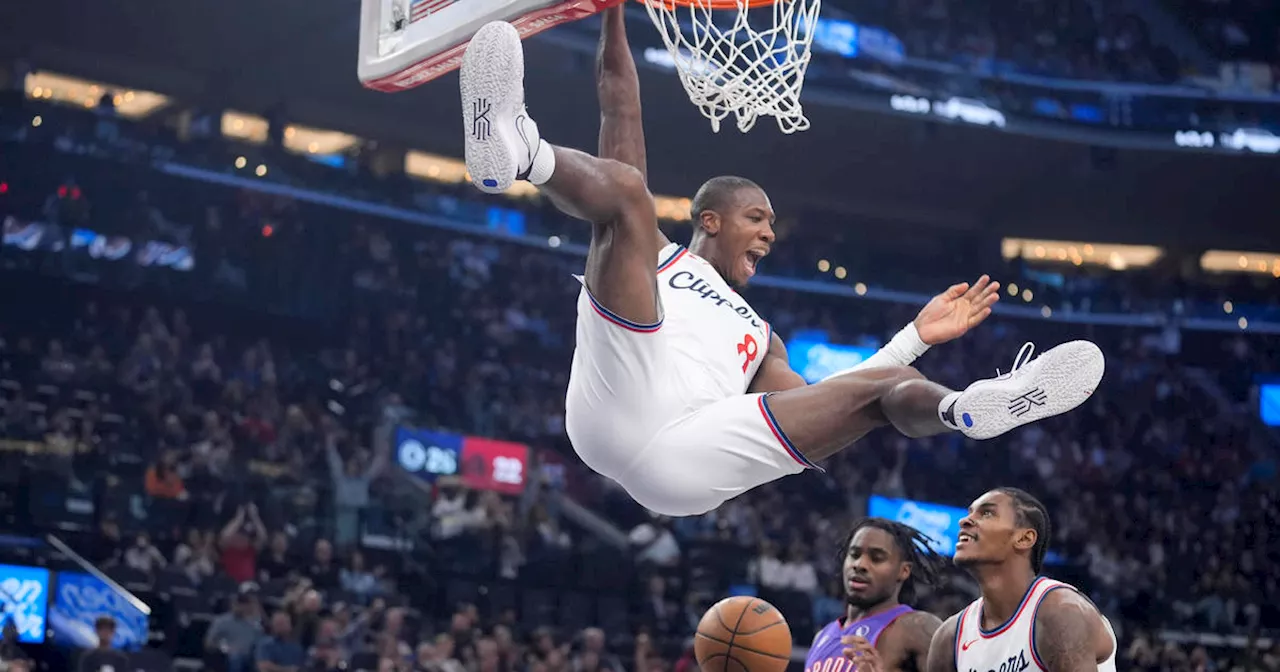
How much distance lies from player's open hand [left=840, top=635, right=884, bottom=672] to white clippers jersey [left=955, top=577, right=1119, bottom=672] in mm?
334

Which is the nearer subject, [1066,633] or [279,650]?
[1066,633]

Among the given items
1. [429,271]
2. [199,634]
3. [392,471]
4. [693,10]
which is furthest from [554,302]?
[693,10]

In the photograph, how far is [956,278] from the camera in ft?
80.3

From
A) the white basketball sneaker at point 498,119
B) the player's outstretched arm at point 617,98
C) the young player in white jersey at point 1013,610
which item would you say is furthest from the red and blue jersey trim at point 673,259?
the young player in white jersey at point 1013,610

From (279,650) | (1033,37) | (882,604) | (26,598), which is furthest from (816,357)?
(882,604)

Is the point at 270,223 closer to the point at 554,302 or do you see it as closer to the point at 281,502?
the point at 554,302

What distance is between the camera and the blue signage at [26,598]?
1038 centimetres

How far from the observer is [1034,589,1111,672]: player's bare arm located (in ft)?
16.8

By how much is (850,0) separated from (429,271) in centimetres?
850

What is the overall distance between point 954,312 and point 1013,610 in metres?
1.18

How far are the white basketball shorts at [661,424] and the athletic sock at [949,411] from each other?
0.59 metres

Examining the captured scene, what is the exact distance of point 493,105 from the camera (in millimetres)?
4367

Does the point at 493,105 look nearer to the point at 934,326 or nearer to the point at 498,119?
the point at 498,119

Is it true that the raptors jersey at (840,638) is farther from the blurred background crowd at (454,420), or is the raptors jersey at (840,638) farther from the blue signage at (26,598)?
the blue signage at (26,598)
